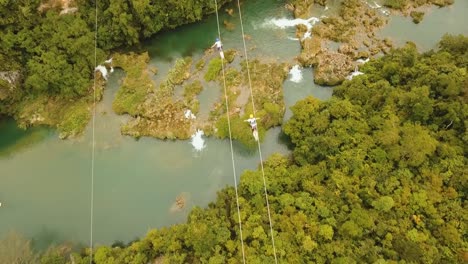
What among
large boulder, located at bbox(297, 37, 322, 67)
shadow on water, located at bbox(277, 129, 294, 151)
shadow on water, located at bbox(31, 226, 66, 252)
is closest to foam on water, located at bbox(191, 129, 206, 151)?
shadow on water, located at bbox(277, 129, 294, 151)

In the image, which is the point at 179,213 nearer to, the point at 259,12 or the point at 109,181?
the point at 109,181

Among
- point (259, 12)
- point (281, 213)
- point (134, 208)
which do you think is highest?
point (259, 12)

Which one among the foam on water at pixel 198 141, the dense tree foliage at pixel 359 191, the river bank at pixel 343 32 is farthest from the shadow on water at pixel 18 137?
the river bank at pixel 343 32

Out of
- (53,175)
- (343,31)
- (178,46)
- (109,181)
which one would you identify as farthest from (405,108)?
(53,175)

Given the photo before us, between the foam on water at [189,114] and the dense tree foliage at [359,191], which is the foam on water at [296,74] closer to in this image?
the dense tree foliage at [359,191]

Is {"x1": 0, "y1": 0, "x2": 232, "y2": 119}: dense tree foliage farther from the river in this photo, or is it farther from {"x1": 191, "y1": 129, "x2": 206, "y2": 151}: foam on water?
{"x1": 191, "y1": 129, "x2": 206, "y2": 151}: foam on water
